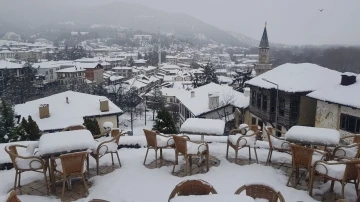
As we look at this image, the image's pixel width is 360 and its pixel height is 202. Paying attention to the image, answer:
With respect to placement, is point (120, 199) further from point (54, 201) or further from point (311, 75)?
point (311, 75)

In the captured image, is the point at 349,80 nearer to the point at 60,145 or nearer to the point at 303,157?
the point at 303,157

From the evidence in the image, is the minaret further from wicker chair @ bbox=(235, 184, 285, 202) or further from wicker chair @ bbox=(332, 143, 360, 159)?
wicker chair @ bbox=(235, 184, 285, 202)

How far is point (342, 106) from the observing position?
15.7 meters

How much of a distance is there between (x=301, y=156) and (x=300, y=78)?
1699 cm

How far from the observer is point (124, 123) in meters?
45.3

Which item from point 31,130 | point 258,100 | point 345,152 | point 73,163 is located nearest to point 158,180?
point 73,163

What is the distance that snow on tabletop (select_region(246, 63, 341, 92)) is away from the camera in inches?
773

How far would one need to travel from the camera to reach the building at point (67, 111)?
21766 mm

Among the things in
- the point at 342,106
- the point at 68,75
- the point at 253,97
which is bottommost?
the point at 68,75

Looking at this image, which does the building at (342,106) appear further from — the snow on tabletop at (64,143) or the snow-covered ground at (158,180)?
the snow on tabletop at (64,143)

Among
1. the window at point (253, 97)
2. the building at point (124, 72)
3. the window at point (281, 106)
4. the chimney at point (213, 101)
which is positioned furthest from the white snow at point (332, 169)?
the building at point (124, 72)

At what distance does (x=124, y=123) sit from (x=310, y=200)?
41826 millimetres

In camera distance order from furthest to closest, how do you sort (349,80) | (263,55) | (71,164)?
(263,55)
(349,80)
(71,164)

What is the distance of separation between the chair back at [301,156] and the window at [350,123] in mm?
11820
